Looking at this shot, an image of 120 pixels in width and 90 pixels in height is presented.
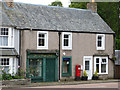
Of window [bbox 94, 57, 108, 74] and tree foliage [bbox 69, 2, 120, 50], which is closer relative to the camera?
window [bbox 94, 57, 108, 74]

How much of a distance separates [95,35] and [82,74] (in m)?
4.40

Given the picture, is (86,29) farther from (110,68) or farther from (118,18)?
(118,18)

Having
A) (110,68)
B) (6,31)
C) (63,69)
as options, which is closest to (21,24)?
(6,31)

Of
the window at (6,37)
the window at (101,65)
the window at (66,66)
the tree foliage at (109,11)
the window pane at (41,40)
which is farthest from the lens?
the tree foliage at (109,11)

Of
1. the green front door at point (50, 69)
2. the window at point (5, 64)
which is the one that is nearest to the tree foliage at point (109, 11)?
the green front door at point (50, 69)

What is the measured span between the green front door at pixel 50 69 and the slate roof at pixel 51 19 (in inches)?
123

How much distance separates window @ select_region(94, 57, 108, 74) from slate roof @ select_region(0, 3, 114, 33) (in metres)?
2.97

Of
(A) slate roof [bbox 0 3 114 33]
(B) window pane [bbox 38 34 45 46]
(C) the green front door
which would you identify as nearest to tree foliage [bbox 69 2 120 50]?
(A) slate roof [bbox 0 3 114 33]

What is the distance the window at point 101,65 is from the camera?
34.4 m

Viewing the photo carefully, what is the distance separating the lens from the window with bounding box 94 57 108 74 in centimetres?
3443

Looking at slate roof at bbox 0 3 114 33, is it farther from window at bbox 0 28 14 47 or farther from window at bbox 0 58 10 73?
window at bbox 0 58 10 73

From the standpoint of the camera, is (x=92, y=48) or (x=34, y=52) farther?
(x=92, y=48)

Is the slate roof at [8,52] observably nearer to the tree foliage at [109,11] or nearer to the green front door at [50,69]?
the green front door at [50,69]

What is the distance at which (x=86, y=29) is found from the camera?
111 feet
